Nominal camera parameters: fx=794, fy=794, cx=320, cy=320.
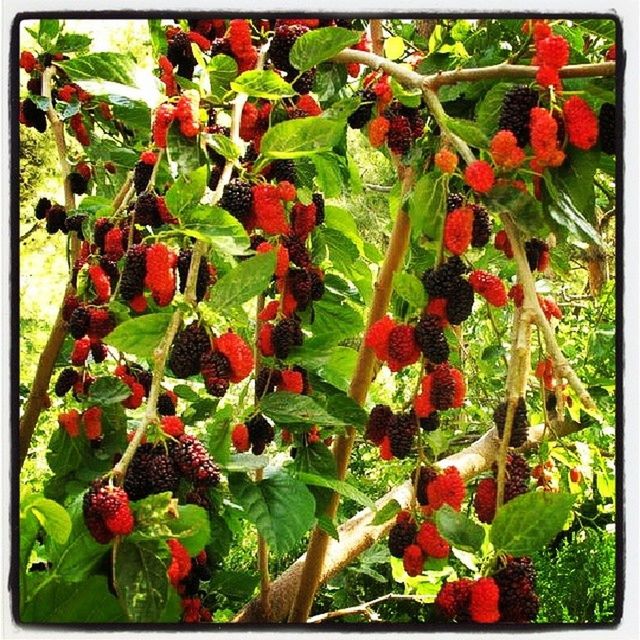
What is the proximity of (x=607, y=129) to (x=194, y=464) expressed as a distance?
376 mm

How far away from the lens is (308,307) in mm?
739

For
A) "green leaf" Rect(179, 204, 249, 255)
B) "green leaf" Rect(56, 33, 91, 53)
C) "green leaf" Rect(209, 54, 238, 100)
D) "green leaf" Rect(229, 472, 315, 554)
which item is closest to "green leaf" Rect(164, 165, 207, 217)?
"green leaf" Rect(179, 204, 249, 255)

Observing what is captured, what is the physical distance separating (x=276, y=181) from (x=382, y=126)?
123 millimetres

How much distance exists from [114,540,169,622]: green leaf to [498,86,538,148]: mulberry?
1.18 ft

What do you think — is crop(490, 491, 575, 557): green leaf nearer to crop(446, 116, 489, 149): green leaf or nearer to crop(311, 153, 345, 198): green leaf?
crop(446, 116, 489, 149): green leaf

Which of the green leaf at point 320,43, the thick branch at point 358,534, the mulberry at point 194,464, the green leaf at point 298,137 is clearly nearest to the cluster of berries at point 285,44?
the green leaf at point 320,43

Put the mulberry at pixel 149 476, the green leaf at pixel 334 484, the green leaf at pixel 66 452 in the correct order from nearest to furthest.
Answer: the mulberry at pixel 149 476 < the green leaf at pixel 334 484 < the green leaf at pixel 66 452

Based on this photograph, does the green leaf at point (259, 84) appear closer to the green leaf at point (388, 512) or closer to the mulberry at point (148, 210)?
the mulberry at point (148, 210)

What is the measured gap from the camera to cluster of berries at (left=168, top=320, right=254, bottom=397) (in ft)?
1.68

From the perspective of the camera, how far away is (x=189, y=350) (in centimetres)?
52

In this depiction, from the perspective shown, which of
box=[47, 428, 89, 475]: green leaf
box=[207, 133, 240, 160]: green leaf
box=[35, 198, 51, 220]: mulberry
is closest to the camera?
box=[207, 133, 240, 160]: green leaf

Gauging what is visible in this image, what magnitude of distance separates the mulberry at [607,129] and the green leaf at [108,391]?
0.45 metres

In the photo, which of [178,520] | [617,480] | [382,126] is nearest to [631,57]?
[382,126]

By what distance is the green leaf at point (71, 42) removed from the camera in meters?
0.83
